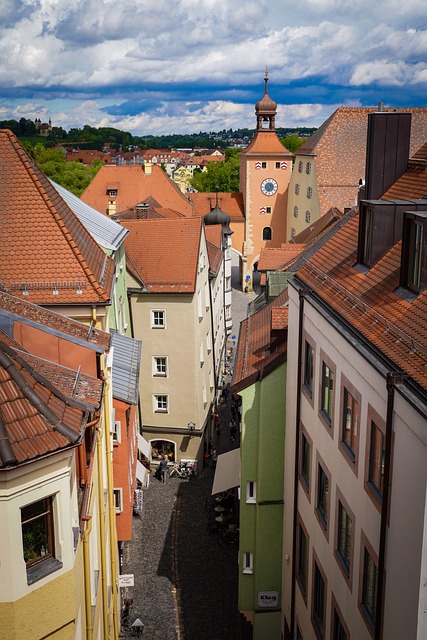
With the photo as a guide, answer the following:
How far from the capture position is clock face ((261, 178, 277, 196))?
7600cm

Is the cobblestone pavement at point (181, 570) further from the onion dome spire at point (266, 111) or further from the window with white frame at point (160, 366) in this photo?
the onion dome spire at point (266, 111)

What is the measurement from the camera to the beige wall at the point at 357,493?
31.0 feet

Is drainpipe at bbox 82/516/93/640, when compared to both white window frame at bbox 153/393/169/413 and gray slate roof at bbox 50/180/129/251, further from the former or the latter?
white window frame at bbox 153/393/169/413

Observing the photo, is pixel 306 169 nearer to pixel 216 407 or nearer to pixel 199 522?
pixel 216 407

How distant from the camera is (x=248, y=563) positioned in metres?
20.1

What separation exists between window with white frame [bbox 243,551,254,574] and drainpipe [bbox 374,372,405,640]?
28.8 feet

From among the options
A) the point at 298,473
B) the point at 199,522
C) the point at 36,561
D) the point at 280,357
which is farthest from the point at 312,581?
the point at 199,522

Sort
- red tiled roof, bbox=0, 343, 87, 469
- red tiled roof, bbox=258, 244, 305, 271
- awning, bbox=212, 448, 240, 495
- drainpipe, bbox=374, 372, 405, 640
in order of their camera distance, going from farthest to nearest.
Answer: red tiled roof, bbox=258, 244, 305, 271
awning, bbox=212, 448, 240, 495
drainpipe, bbox=374, 372, 405, 640
red tiled roof, bbox=0, 343, 87, 469

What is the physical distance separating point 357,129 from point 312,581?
52.2 metres

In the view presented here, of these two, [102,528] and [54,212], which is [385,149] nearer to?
[54,212]

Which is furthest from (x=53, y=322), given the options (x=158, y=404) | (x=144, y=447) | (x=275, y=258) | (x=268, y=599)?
(x=158, y=404)

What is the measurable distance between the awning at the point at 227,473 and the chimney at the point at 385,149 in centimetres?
1154

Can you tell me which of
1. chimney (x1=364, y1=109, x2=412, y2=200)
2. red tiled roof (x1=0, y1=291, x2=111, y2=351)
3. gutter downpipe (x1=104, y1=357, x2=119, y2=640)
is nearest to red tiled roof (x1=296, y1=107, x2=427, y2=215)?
chimney (x1=364, y1=109, x2=412, y2=200)

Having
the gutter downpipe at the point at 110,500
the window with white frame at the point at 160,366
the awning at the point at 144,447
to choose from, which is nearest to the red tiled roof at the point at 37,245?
the gutter downpipe at the point at 110,500
